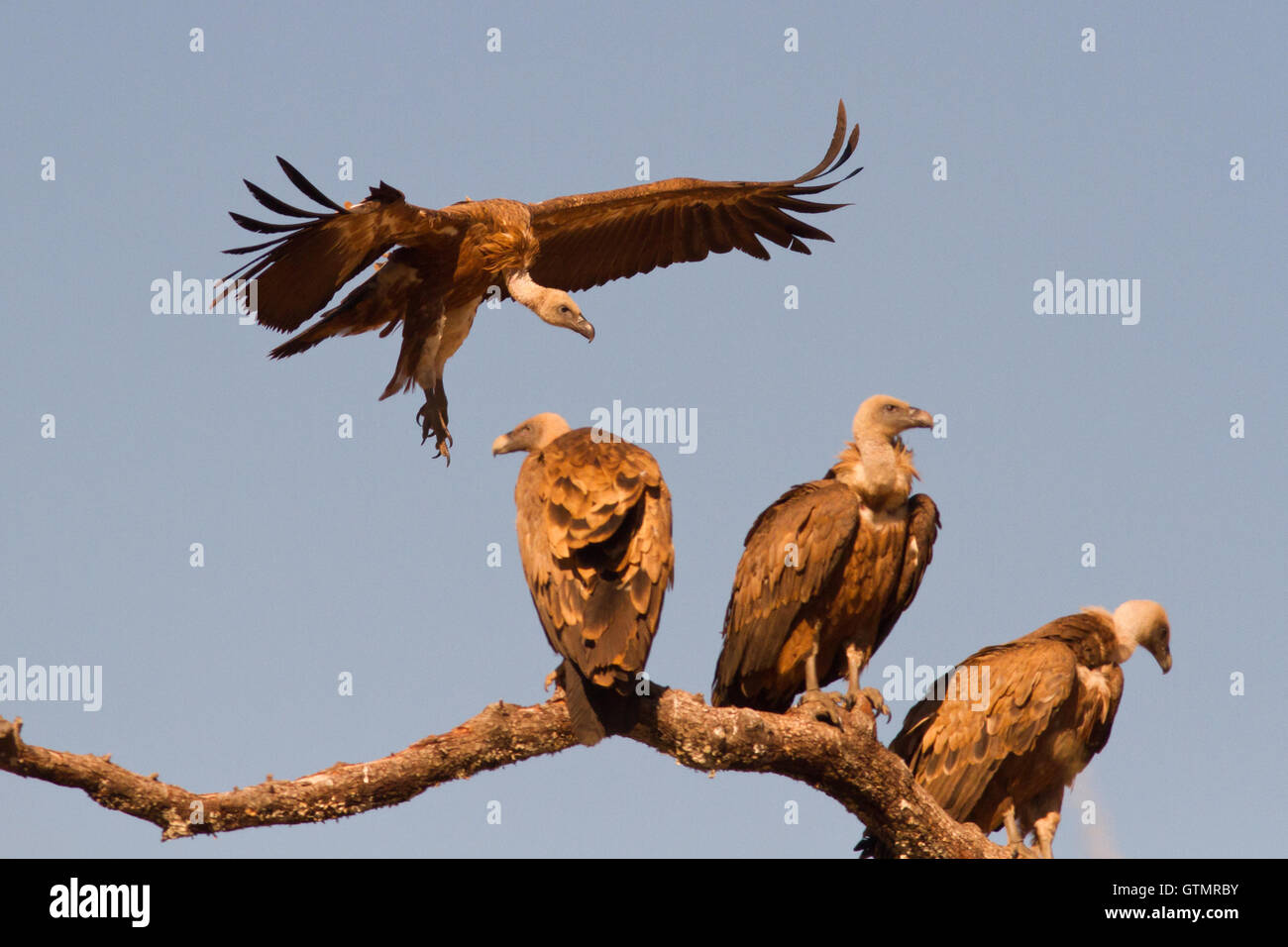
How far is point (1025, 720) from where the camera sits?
8.95m

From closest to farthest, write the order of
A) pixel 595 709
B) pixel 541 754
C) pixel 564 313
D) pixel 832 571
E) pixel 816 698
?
pixel 595 709 < pixel 541 754 < pixel 816 698 < pixel 832 571 < pixel 564 313

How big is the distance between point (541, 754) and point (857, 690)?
217 centimetres

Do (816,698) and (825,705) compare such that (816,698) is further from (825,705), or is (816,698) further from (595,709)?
(595,709)

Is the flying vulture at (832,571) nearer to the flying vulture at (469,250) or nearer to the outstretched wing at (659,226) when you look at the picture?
the flying vulture at (469,250)

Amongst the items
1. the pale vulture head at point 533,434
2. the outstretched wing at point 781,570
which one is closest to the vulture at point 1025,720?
the outstretched wing at point 781,570

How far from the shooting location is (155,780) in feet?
20.8

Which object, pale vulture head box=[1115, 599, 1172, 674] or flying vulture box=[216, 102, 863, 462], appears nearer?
pale vulture head box=[1115, 599, 1172, 674]

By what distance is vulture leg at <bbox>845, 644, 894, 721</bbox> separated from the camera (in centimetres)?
848

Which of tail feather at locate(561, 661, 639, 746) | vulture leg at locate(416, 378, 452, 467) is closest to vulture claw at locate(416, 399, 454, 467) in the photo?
vulture leg at locate(416, 378, 452, 467)

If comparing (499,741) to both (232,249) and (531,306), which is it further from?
(531,306)

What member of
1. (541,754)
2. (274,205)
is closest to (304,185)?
(274,205)

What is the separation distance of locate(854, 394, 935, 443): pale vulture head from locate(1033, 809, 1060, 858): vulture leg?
2274 mm

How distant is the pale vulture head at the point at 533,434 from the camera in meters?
8.76

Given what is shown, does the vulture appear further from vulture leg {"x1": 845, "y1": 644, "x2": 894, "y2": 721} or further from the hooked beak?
the hooked beak
